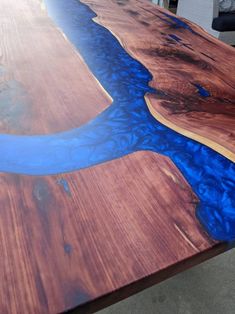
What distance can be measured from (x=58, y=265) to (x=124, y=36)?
92 centimetres

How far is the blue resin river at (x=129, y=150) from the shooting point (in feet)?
1.51

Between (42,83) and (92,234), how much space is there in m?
0.48

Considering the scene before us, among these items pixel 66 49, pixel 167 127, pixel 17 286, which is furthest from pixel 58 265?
pixel 66 49

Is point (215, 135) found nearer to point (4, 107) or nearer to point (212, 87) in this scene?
point (212, 87)

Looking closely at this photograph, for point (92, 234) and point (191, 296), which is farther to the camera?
point (191, 296)

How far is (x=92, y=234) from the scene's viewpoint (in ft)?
1.29

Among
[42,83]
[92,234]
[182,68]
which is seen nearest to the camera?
[92,234]

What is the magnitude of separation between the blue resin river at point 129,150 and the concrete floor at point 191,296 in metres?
0.58

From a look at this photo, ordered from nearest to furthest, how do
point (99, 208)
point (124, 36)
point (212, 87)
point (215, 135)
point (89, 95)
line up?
point (99, 208) < point (215, 135) < point (89, 95) < point (212, 87) < point (124, 36)

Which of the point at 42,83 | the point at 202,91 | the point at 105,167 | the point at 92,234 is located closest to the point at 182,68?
the point at 202,91

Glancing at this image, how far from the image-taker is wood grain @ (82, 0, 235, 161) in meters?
0.64

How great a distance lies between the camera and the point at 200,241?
397mm

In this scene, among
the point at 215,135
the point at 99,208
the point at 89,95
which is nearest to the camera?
the point at 99,208

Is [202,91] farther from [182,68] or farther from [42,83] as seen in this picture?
[42,83]
